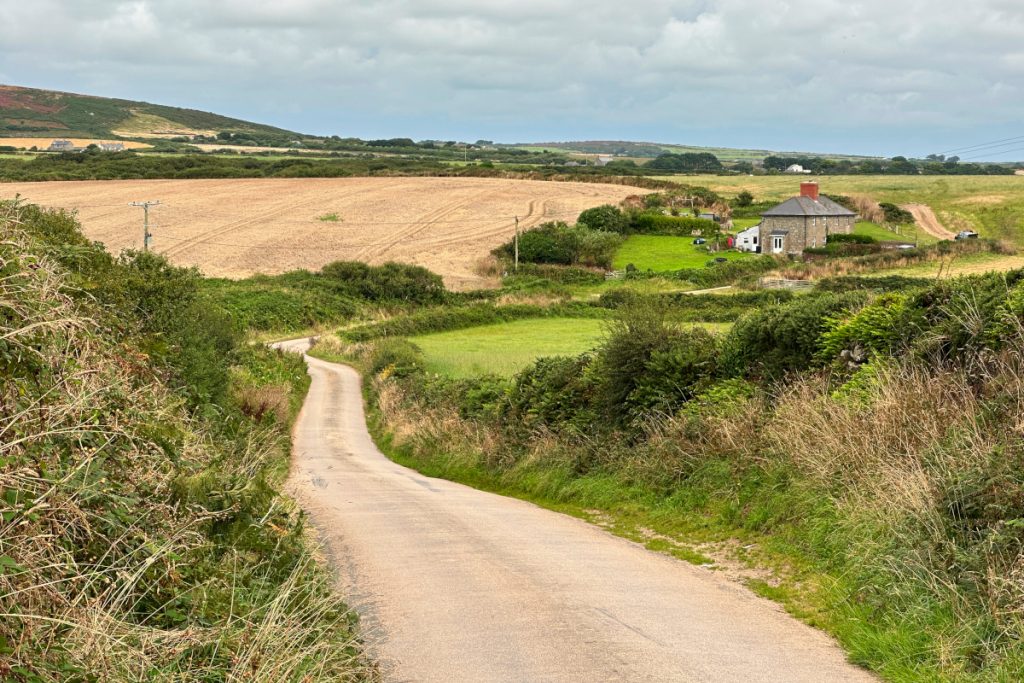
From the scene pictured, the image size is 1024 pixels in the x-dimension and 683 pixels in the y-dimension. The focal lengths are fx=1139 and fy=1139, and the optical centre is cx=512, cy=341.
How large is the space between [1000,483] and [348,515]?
364 inches

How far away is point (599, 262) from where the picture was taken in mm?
84688

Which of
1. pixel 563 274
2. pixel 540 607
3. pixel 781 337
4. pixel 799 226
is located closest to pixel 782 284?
pixel 799 226

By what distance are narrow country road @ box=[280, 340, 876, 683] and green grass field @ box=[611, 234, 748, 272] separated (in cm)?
6741

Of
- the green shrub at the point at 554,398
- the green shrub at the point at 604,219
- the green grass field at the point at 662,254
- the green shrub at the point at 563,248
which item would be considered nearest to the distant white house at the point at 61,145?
the green shrub at the point at 604,219

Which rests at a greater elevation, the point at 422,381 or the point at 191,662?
the point at 191,662

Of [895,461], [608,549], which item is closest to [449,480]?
[608,549]

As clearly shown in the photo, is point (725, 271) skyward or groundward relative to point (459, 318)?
skyward

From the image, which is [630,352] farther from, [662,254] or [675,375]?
[662,254]

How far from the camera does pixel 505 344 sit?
54.6 meters

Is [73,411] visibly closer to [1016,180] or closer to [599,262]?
[599,262]

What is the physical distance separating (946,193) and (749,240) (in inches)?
1363

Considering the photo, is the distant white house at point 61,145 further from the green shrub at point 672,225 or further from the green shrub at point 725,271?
the green shrub at point 725,271

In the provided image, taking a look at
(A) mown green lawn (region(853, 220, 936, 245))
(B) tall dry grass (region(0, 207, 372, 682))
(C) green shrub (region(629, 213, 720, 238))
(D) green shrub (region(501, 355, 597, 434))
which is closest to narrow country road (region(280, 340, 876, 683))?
(B) tall dry grass (region(0, 207, 372, 682))

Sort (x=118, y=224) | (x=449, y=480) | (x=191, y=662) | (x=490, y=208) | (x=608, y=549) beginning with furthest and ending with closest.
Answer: (x=490, y=208), (x=118, y=224), (x=449, y=480), (x=608, y=549), (x=191, y=662)
